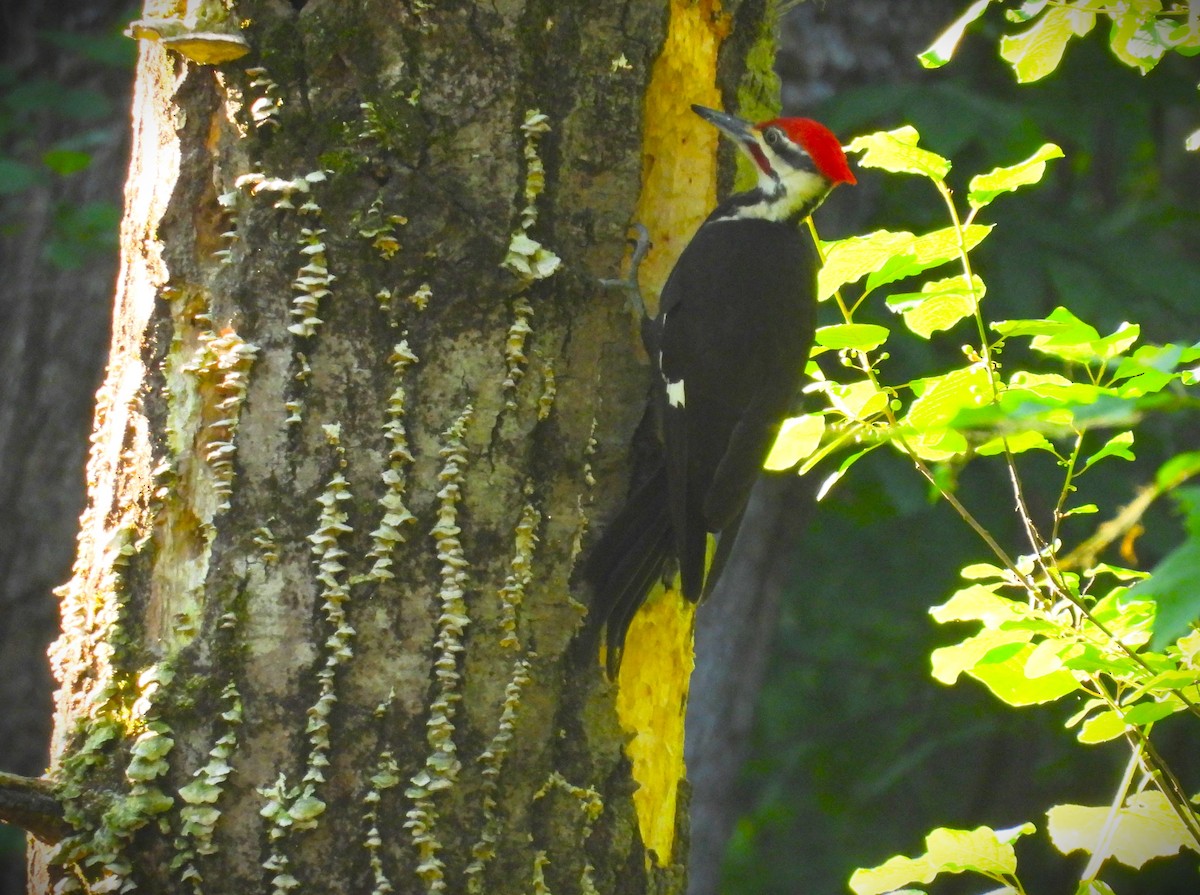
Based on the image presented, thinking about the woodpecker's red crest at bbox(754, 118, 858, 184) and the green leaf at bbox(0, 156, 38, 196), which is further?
the green leaf at bbox(0, 156, 38, 196)

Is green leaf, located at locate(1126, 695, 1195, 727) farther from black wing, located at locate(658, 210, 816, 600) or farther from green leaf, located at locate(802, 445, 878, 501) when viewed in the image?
black wing, located at locate(658, 210, 816, 600)

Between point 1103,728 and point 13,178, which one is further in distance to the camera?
A: point 13,178

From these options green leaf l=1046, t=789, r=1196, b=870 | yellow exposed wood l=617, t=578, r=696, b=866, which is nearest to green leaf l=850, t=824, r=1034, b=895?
green leaf l=1046, t=789, r=1196, b=870

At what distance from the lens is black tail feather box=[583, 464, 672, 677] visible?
171cm

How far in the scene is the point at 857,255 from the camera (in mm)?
1599

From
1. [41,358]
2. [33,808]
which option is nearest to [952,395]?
[33,808]

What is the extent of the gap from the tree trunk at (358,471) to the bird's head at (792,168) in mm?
513

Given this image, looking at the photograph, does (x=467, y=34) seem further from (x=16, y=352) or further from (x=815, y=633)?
(x=815, y=633)

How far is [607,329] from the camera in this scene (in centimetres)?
177

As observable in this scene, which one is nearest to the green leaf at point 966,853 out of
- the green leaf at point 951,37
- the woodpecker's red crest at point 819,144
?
the green leaf at point 951,37

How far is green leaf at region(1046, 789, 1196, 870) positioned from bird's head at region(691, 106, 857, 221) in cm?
113

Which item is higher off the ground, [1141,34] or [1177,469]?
[1141,34]

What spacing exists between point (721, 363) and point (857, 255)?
64cm

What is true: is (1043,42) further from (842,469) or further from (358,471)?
(358,471)
